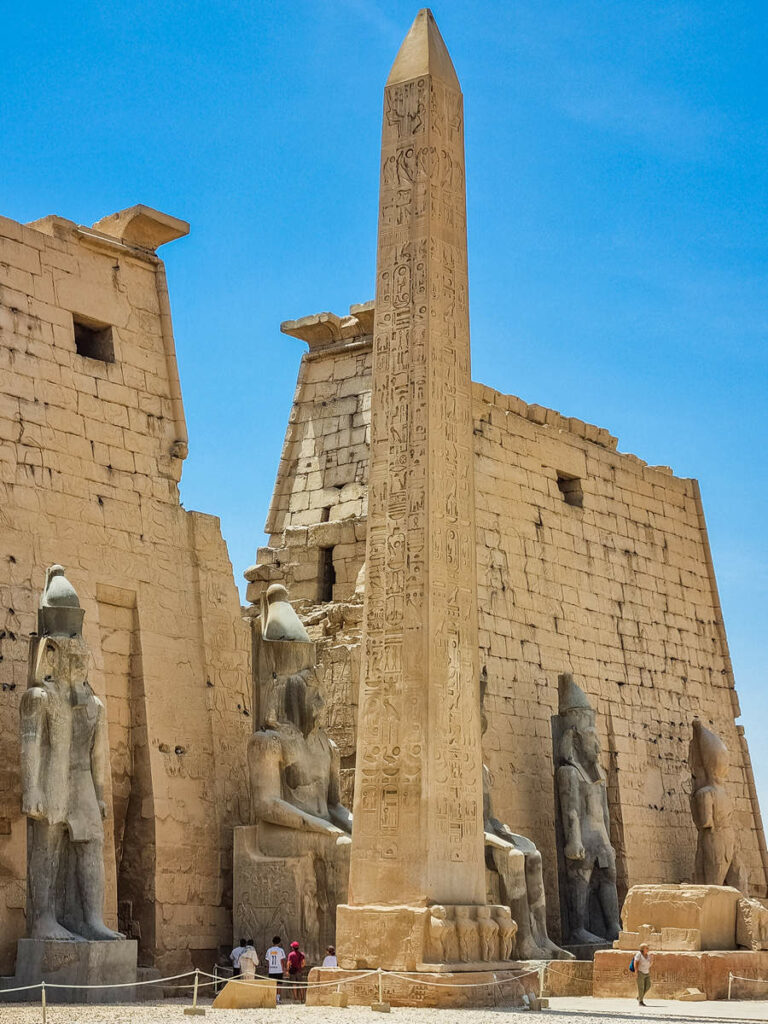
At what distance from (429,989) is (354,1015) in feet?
2.14

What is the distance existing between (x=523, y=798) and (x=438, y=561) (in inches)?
204

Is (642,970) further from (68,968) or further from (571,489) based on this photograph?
(571,489)

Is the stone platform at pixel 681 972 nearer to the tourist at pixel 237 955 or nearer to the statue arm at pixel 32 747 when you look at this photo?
the tourist at pixel 237 955

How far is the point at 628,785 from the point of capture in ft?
51.9

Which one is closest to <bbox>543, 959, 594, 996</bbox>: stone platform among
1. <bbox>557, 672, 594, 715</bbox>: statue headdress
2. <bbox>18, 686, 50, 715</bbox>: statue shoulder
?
<bbox>557, 672, 594, 715</bbox>: statue headdress

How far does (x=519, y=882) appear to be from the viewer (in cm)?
1212

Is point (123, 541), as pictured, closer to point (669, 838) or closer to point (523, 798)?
point (523, 798)

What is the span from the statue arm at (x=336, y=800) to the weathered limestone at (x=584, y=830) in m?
2.78

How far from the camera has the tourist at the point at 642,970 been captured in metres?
10.2

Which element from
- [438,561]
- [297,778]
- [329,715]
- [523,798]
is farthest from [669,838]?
[438,561]

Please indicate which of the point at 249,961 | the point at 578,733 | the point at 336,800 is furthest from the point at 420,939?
the point at 578,733

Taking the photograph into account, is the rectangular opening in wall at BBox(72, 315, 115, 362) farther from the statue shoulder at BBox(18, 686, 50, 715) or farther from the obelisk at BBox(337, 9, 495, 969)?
the statue shoulder at BBox(18, 686, 50, 715)

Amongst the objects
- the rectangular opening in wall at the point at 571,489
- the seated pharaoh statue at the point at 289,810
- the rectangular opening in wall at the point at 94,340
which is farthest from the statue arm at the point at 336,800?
the rectangular opening in wall at the point at 571,489

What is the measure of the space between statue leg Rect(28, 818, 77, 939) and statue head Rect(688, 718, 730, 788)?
6980 mm
